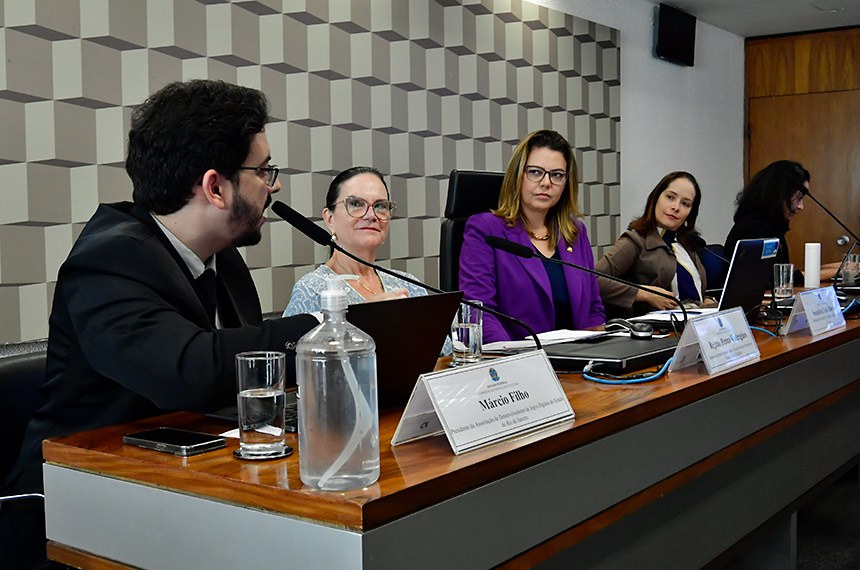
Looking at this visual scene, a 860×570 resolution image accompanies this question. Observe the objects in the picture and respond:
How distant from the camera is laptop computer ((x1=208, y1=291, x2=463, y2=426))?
1170 millimetres

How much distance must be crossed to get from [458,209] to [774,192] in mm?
2050

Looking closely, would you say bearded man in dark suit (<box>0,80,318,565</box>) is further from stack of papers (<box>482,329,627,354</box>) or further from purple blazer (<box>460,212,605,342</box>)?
purple blazer (<box>460,212,605,342</box>)

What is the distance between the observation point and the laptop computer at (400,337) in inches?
46.1

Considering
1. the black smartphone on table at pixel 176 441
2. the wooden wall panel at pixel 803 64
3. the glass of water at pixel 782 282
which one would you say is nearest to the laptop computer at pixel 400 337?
the black smartphone on table at pixel 176 441

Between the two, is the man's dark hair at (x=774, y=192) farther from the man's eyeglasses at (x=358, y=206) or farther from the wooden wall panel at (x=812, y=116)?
the wooden wall panel at (x=812, y=116)

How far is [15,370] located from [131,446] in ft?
1.63

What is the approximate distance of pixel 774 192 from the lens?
424cm

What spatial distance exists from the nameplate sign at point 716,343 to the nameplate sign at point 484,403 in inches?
18.6

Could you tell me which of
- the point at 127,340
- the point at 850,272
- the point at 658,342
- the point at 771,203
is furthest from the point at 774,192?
the point at 127,340

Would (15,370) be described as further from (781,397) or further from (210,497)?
(781,397)

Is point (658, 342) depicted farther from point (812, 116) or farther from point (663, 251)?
point (812, 116)

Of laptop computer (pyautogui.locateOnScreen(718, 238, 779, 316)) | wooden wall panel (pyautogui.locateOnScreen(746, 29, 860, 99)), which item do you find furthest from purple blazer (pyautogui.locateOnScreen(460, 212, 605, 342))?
wooden wall panel (pyautogui.locateOnScreen(746, 29, 860, 99))

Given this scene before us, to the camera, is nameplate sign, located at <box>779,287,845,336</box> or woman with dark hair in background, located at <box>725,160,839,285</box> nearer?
nameplate sign, located at <box>779,287,845,336</box>

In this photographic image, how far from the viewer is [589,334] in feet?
6.45
